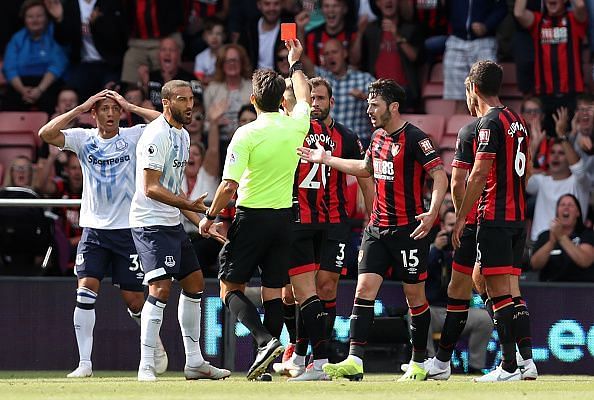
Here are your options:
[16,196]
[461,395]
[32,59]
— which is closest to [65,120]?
[16,196]

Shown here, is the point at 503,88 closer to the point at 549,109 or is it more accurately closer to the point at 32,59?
the point at 549,109

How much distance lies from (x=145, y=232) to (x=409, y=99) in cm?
723

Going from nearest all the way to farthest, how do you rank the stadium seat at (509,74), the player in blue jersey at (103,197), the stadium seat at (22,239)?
the player in blue jersey at (103,197) → the stadium seat at (22,239) → the stadium seat at (509,74)

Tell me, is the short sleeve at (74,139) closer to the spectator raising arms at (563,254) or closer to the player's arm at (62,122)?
the player's arm at (62,122)

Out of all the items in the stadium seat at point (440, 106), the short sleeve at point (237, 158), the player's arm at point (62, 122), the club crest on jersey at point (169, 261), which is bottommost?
the club crest on jersey at point (169, 261)

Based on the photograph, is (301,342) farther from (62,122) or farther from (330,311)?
(62,122)

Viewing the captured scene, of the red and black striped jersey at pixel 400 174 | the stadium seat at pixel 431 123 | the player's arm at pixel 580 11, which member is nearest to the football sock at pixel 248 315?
the red and black striped jersey at pixel 400 174

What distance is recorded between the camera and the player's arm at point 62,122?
496 inches

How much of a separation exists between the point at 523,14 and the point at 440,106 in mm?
1541

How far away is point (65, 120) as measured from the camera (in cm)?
1266

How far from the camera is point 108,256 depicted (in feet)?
42.7

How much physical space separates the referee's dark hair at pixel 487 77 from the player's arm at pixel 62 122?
10.6 feet

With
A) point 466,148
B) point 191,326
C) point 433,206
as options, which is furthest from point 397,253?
point 191,326

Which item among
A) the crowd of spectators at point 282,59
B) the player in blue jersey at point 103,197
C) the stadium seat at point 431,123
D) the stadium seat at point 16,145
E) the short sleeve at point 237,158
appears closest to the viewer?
the short sleeve at point 237,158
